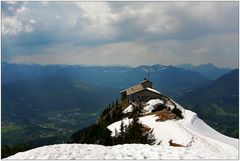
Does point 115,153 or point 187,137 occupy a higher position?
point 115,153

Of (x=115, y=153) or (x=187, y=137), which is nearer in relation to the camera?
(x=115, y=153)

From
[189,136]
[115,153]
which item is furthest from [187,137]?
[115,153]

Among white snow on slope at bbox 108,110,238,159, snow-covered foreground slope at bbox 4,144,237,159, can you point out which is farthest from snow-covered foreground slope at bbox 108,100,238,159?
snow-covered foreground slope at bbox 4,144,237,159

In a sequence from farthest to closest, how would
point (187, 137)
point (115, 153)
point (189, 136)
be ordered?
point (189, 136), point (187, 137), point (115, 153)

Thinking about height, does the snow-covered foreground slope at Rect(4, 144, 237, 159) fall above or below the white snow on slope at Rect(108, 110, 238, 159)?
above

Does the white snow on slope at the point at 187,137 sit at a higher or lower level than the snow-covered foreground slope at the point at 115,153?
lower

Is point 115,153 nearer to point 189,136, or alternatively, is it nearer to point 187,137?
point 187,137

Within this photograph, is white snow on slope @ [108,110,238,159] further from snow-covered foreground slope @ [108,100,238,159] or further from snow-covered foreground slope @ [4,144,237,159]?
snow-covered foreground slope @ [4,144,237,159]

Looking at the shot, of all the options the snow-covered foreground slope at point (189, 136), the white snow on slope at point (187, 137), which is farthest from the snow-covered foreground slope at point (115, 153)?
the white snow on slope at point (187, 137)

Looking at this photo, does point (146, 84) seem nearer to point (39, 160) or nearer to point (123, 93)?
point (123, 93)

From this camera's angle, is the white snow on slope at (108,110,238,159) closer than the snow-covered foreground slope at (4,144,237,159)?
No

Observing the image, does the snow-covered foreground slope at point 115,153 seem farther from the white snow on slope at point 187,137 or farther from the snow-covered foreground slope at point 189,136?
the white snow on slope at point 187,137

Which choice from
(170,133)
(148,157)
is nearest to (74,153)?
(148,157)
